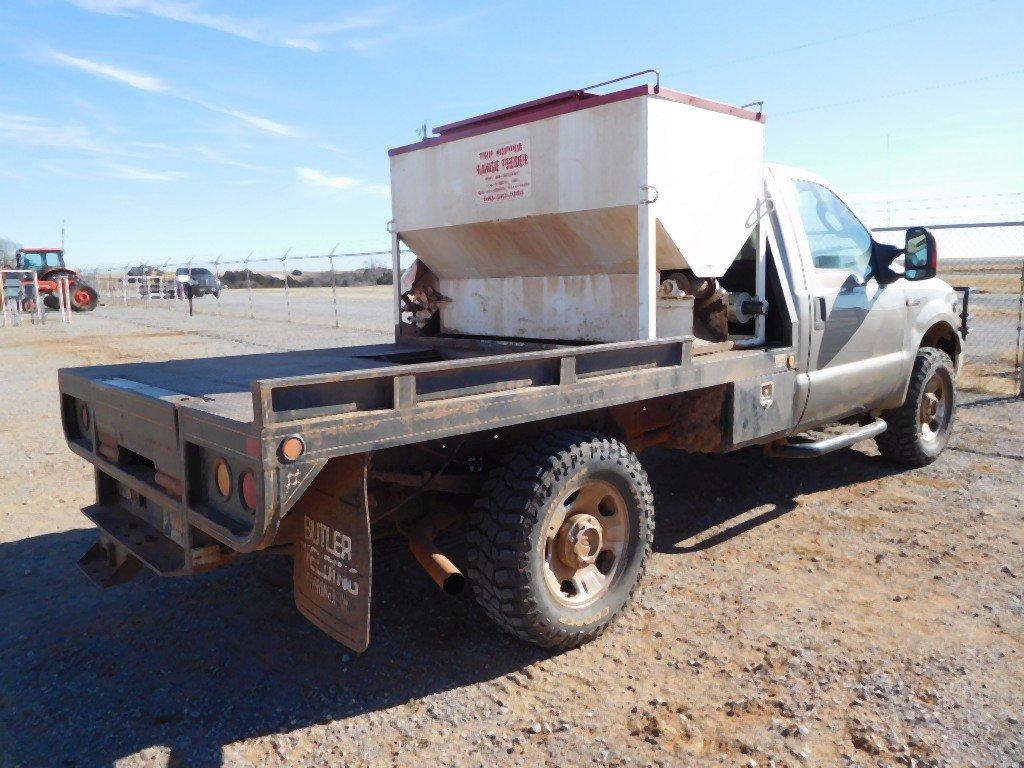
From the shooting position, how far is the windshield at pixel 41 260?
103 feet

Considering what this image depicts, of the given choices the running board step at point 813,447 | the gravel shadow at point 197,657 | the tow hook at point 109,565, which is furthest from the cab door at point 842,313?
the tow hook at point 109,565

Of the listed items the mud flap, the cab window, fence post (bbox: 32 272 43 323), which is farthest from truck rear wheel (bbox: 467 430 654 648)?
fence post (bbox: 32 272 43 323)

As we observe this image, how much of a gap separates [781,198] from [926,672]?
3000mm

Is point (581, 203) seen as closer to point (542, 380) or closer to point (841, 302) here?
point (542, 380)

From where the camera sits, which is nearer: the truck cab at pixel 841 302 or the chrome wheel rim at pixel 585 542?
the chrome wheel rim at pixel 585 542

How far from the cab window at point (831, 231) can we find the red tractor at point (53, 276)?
31.3m

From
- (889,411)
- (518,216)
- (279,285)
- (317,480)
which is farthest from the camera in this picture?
(279,285)

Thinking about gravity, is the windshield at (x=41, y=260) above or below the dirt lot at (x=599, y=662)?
above

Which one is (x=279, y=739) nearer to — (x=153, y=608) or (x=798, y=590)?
(x=153, y=608)

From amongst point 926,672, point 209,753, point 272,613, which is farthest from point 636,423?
point 209,753

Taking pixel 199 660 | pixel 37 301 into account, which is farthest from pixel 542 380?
pixel 37 301

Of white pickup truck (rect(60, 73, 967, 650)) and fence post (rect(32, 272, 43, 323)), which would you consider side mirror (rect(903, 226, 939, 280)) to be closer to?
white pickup truck (rect(60, 73, 967, 650))

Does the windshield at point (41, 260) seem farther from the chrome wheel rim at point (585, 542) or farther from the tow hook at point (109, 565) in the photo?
the chrome wheel rim at point (585, 542)

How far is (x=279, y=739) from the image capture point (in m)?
3.06
